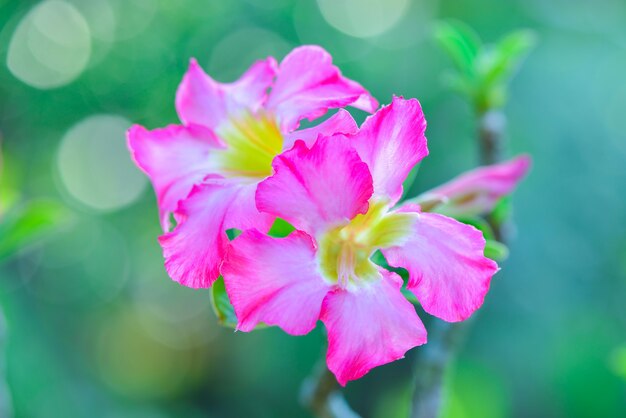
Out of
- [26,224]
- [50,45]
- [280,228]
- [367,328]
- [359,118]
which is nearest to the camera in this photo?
[367,328]

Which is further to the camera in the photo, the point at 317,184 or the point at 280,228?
the point at 280,228

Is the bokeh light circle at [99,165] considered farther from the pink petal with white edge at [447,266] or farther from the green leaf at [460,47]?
the pink petal with white edge at [447,266]

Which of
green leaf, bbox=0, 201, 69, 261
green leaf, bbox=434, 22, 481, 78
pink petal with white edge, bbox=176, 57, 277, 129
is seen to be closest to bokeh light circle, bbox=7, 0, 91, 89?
green leaf, bbox=0, 201, 69, 261

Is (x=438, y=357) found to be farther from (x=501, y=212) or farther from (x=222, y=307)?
(x=222, y=307)

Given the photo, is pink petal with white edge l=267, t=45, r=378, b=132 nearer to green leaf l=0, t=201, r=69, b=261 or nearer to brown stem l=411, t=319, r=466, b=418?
brown stem l=411, t=319, r=466, b=418

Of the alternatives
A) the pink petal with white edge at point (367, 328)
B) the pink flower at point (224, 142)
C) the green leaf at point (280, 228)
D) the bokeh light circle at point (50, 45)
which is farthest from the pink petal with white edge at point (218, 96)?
the bokeh light circle at point (50, 45)

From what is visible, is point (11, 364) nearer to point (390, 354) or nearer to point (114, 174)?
point (114, 174)

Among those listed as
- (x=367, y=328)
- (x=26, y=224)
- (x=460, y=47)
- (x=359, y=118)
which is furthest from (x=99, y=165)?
(x=367, y=328)
